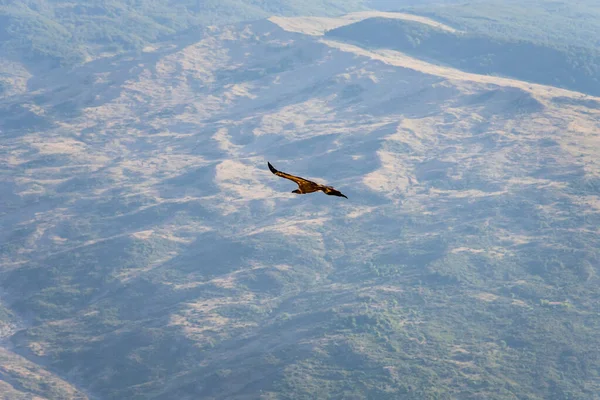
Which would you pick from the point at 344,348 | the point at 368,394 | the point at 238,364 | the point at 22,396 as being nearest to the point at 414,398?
the point at 368,394

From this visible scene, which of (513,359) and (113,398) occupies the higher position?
(513,359)

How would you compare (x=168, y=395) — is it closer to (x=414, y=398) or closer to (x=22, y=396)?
(x=22, y=396)

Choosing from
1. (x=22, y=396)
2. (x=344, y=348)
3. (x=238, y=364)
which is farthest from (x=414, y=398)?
(x=22, y=396)

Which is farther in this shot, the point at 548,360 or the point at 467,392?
the point at 548,360

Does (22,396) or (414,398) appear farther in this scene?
(22,396)

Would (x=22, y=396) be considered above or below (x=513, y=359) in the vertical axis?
below

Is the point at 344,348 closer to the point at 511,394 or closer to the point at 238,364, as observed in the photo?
the point at 238,364

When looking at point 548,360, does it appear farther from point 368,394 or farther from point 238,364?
point 238,364

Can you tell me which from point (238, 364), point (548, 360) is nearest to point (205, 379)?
point (238, 364)
